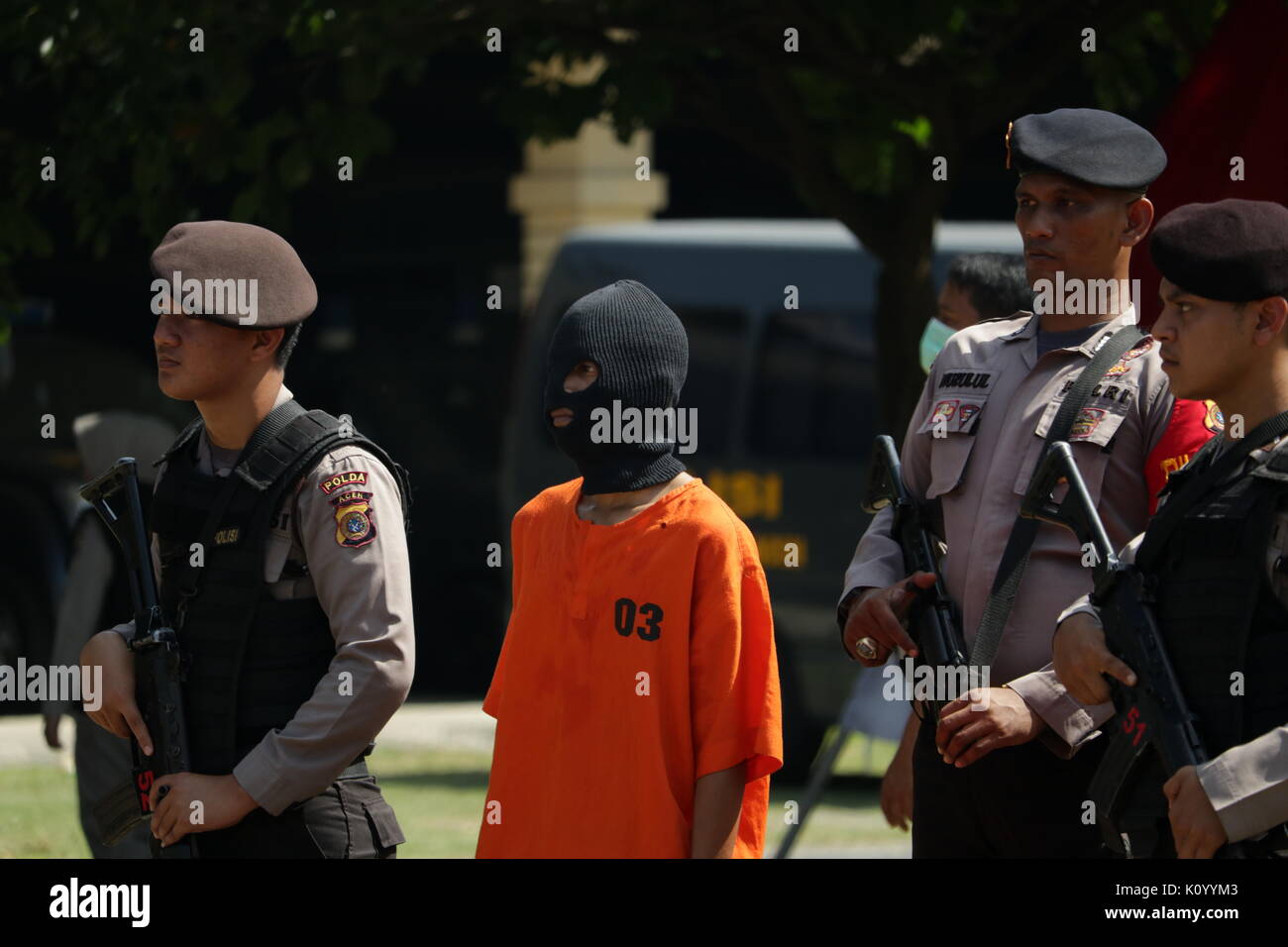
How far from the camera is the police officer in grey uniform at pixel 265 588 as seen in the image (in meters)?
3.37

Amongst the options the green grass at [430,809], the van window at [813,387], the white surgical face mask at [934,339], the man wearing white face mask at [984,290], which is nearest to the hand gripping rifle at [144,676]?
the man wearing white face mask at [984,290]

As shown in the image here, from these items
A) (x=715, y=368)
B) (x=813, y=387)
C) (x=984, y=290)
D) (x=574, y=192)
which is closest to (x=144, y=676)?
(x=984, y=290)

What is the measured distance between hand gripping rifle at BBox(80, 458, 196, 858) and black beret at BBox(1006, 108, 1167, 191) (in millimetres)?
1754

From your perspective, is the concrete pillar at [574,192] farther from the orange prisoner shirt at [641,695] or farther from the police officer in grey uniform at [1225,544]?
the police officer in grey uniform at [1225,544]

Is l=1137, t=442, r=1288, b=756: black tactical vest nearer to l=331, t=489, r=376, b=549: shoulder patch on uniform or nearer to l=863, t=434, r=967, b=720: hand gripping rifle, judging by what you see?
l=863, t=434, r=967, b=720: hand gripping rifle

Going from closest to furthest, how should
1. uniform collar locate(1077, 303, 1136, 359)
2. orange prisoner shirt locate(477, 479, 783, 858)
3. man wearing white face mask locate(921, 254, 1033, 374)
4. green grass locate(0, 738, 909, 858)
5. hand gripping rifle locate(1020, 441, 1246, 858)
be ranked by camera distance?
hand gripping rifle locate(1020, 441, 1246, 858) → orange prisoner shirt locate(477, 479, 783, 858) → uniform collar locate(1077, 303, 1136, 359) → man wearing white face mask locate(921, 254, 1033, 374) → green grass locate(0, 738, 909, 858)

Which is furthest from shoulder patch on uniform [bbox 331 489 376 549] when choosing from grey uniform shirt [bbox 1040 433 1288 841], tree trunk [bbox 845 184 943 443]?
tree trunk [bbox 845 184 943 443]

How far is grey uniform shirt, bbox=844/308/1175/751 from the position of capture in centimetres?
348

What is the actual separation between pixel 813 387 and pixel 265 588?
9.23 metres

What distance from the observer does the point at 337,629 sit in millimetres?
3393

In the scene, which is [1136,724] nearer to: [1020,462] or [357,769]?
[1020,462]

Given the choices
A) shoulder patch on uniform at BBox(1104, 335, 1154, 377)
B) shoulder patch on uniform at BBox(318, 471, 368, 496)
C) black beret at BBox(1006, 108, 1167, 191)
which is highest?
black beret at BBox(1006, 108, 1167, 191)

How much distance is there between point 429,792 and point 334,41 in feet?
16.7

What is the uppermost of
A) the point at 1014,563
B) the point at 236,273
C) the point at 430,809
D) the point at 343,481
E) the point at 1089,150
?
the point at 1089,150
